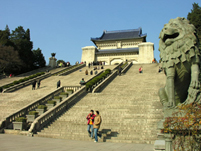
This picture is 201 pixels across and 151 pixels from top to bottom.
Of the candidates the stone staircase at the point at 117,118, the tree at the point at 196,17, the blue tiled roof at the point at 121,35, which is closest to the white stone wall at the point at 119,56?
the blue tiled roof at the point at 121,35

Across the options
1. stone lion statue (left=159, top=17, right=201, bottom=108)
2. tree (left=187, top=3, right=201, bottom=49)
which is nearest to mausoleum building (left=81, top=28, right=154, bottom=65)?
tree (left=187, top=3, right=201, bottom=49)

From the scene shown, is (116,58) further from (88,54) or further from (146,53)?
(146,53)

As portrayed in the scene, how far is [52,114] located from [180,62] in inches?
336

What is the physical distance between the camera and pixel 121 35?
61.4m

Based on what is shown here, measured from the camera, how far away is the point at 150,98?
15.8 metres

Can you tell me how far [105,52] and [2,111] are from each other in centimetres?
3774

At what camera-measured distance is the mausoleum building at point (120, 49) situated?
48125mm

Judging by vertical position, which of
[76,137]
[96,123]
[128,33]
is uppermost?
[128,33]

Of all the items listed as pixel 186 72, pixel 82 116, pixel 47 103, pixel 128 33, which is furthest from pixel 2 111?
pixel 128 33

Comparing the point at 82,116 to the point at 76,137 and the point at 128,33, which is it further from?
the point at 128,33

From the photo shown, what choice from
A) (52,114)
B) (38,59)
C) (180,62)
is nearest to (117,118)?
(52,114)

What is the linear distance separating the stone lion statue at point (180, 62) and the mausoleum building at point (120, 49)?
40.9m

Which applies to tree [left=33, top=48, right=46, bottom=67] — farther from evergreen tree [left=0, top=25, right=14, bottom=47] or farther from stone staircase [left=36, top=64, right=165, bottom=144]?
stone staircase [left=36, top=64, right=165, bottom=144]

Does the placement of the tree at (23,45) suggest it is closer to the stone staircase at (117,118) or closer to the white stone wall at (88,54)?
the white stone wall at (88,54)
